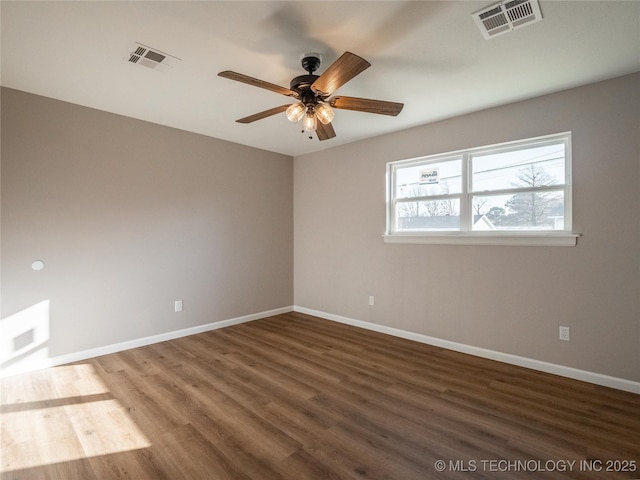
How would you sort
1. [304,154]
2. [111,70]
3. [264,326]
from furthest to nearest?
[304,154] < [264,326] < [111,70]

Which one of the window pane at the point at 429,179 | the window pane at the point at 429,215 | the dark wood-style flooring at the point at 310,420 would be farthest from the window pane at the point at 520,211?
the dark wood-style flooring at the point at 310,420

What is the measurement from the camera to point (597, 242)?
2.63 metres

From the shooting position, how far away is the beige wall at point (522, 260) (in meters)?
2.53

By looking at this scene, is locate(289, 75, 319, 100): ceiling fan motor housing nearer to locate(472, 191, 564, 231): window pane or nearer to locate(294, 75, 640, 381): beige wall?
locate(294, 75, 640, 381): beige wall

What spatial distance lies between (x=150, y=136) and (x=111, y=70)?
3.92ft

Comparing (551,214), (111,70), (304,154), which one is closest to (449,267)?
Answer: (551,214)

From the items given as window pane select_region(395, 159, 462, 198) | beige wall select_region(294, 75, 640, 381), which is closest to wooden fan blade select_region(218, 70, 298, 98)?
beige wall select_region(294, 75, 640, 381)

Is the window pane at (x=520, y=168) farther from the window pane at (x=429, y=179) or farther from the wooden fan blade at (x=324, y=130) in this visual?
the wooden fan blade at (x=324, y=130)

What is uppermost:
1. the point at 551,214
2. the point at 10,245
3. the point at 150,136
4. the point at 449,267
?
the point at 150,136

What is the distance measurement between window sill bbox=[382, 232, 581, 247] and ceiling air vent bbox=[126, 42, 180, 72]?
9.72 ft

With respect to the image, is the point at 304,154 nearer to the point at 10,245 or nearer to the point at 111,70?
the point at 111,70

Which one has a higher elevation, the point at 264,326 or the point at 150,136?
the point at 150,136

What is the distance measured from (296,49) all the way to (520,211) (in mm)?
2625

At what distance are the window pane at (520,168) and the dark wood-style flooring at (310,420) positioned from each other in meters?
1.84
